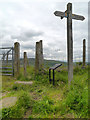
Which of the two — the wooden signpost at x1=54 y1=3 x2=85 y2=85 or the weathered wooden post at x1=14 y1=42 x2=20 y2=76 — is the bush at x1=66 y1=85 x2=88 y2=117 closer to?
the wooden signpost at x1=54 y1=3 x2=85 y2=85

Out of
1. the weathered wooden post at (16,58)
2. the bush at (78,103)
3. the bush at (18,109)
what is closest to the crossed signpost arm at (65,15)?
the bush at (78,103)

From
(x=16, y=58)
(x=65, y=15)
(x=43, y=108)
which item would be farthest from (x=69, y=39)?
(x=16, y=58)

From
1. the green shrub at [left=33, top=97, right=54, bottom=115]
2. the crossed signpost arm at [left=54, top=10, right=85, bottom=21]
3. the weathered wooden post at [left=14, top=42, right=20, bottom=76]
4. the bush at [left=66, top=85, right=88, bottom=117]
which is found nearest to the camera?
the bush at [left=66, top=85, right=88, bottom=117]

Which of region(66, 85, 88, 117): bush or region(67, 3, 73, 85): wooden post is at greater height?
region(67, 3, 73, 85): wooden post

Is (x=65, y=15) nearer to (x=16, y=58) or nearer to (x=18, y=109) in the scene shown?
(x=18, y=109)

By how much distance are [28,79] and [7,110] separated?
3366 mm

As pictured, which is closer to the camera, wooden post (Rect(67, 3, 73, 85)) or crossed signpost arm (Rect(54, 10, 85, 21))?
crossed signpost arm (Rect(54, 10, 85, 21))

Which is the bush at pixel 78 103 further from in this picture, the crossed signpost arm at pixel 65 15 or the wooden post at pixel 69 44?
the crossed signpost arm at pixel 65 15

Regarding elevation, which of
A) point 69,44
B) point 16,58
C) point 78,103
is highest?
point 69,44

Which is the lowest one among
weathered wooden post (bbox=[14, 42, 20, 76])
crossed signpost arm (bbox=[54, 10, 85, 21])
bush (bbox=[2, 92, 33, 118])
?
bush (bbox=[2, 92, 33, 118])

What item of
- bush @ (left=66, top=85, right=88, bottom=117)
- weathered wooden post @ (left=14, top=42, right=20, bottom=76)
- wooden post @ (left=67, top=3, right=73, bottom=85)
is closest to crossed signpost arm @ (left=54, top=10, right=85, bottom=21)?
wooden post @ (left=67, top=3, right=73, bottom=85)

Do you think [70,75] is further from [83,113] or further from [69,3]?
[69,3]

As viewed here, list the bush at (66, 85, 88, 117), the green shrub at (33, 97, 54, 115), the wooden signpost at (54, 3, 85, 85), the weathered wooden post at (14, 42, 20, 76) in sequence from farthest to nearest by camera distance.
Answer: the weathered wooden post at (14, 42, 20, 76)
the wooden signpost at (54, 3, 85, 85)
the green shrub at (33, 97, 54, 115)
the bush at (66, 85, 88, 117)

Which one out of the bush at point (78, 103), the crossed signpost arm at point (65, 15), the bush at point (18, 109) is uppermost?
the crossed signpost arm at point (65, 15)
